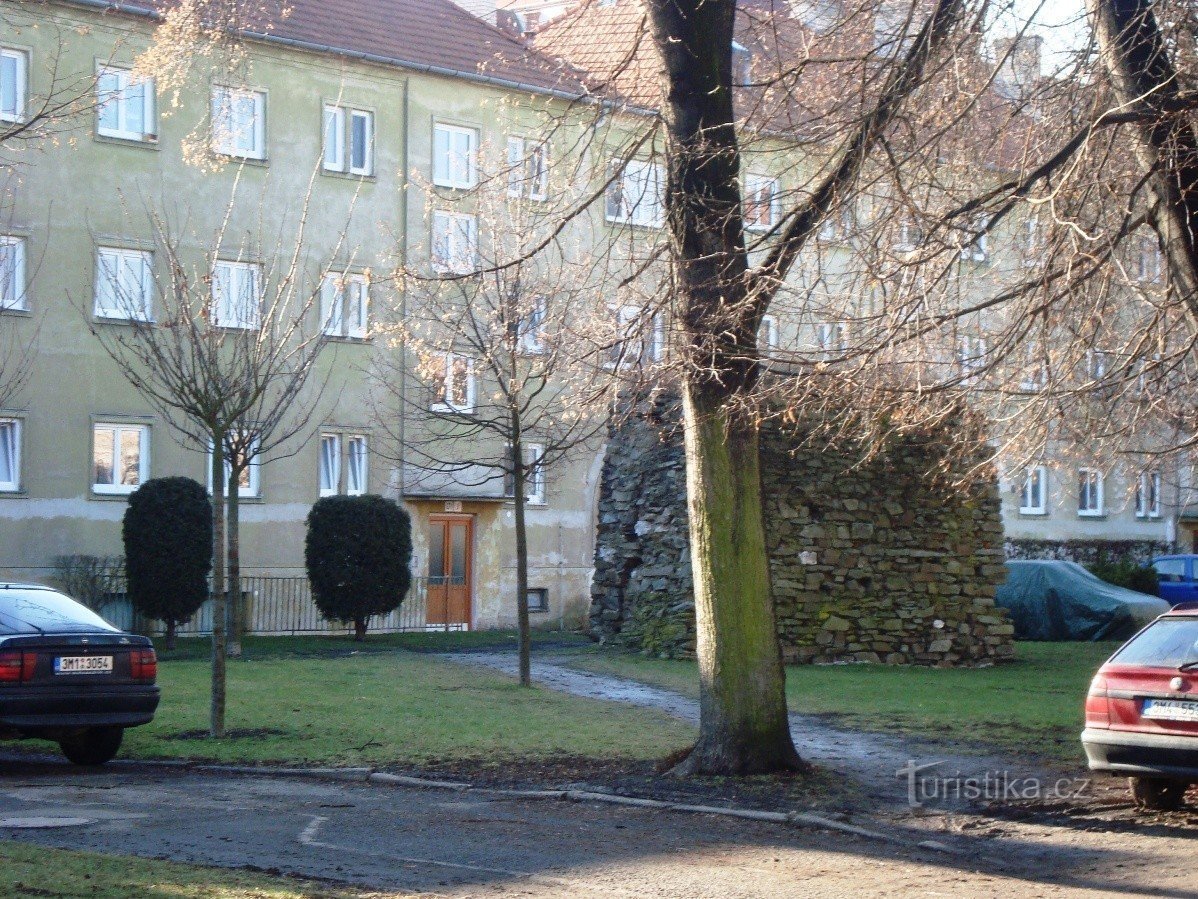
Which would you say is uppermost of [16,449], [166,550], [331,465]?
[16,449]

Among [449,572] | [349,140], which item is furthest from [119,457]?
[349,140]

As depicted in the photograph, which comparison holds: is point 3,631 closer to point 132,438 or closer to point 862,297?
point 862,297

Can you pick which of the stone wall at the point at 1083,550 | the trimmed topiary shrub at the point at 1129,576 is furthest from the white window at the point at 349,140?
the stone wall at the point at 1083,550

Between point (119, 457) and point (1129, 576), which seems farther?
point (1129, 576)

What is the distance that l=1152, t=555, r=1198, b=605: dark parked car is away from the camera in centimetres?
3719

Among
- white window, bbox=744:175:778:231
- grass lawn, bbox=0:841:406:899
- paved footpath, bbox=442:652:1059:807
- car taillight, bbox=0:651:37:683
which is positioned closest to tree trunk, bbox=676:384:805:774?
paved footpath, bbox=442:652:1059:807

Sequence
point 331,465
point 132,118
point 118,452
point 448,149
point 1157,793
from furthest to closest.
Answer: point 448,149 < point 331,465 < point 118,452 < point 132,118 < point 1157,793

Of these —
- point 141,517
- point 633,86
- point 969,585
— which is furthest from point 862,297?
point 141,517

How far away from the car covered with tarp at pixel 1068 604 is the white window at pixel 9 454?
19.9 metres

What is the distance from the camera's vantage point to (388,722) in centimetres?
1540

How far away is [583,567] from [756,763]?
26499 mm

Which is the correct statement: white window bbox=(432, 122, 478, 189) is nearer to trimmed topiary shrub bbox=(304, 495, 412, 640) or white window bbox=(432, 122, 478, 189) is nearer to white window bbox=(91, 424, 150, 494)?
trimmed topiary shrub bbox=(304, 495, 412, 640)

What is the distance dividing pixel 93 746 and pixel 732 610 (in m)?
5.79

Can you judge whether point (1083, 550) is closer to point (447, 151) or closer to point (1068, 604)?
point (1068, 604)
